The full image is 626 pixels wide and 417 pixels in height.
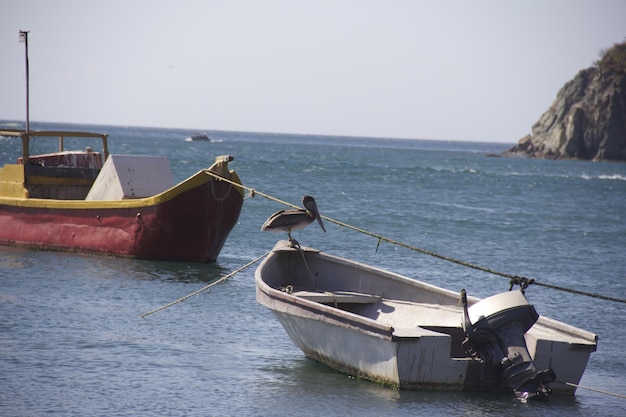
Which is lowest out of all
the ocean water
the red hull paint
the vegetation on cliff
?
the ocean water

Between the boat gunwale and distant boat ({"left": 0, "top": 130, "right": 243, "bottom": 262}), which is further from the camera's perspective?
distant boat ({"left": 0, "top": 130, "right": 243, "bottom": 262})

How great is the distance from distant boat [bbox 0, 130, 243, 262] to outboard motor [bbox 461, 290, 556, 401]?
29.6 feet

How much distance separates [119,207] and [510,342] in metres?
11.3

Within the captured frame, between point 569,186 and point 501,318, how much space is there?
200ft

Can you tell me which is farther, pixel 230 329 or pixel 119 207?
pixel 119 207

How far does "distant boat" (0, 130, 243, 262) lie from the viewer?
19.5 m

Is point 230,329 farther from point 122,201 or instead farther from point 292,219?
point 122,201

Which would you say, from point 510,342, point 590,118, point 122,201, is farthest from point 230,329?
point 590,118

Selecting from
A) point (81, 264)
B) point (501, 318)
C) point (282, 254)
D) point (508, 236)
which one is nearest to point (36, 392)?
point (282, 254)

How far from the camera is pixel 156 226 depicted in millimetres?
19703

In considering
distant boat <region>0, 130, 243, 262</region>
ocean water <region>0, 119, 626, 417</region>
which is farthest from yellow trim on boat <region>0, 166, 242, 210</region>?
ocean water <region>0, 119, 626, 417</region>

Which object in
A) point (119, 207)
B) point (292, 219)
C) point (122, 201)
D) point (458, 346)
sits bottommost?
point (458, 346)

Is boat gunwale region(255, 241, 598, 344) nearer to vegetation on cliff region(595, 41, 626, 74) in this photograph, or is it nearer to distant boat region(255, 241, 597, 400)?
distant boat region(255, 241, 597, 400)

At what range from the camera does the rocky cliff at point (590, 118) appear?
122 metres
